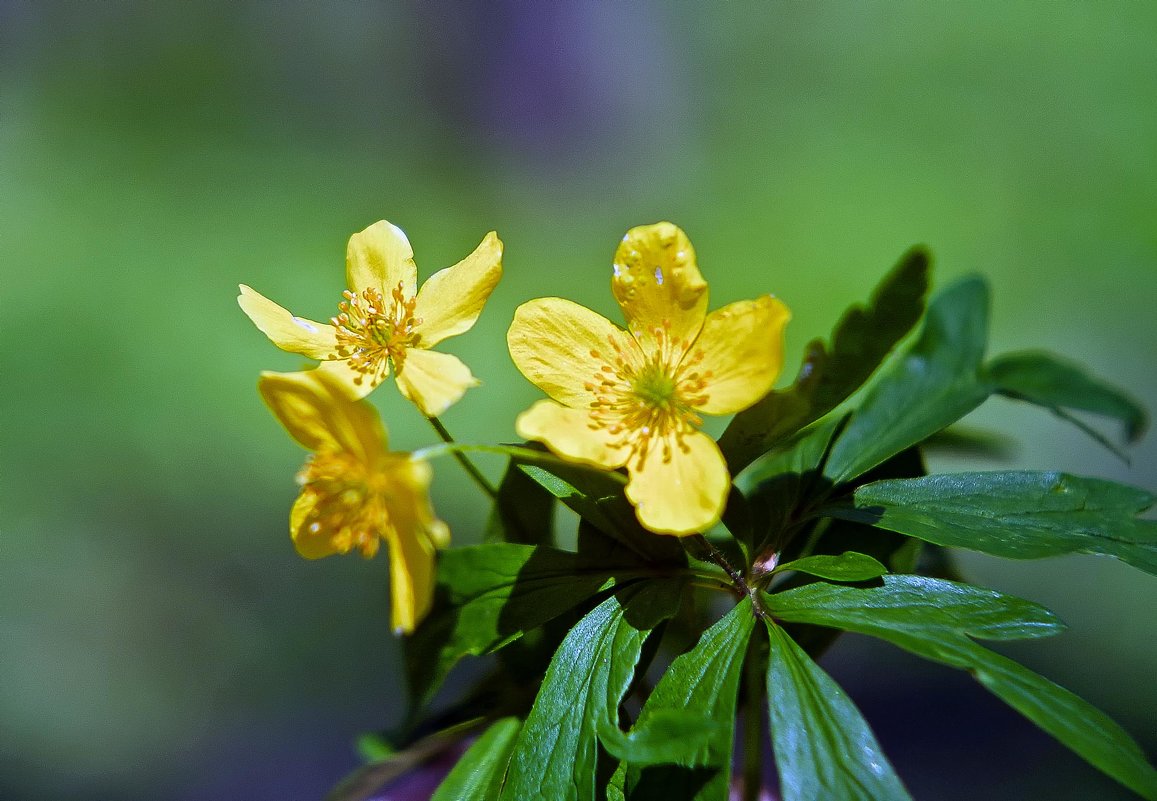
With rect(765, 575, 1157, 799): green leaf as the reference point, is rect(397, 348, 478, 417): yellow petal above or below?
above

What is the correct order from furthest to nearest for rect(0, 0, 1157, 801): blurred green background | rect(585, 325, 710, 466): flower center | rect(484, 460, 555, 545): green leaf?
rect(0, 0, 1157, 801): blurred green background, rect(484, 460, 555, 545): green leaf, rect(585, 325, 710, 466): flower center

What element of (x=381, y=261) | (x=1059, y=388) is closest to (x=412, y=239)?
(x=381, y=261)

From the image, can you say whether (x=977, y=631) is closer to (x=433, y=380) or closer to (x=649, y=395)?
(x=649, y=395)

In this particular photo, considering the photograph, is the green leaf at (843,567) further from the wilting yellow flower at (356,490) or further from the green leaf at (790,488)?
the wilting yellow flower at (356,490)

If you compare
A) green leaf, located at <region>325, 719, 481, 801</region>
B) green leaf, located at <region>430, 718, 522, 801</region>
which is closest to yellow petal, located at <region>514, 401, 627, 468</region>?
green leaf, located at <region>430, 718, 522, 801</region>

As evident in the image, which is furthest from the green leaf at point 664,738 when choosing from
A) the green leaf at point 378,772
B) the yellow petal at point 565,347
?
the green leaf at point 378,772

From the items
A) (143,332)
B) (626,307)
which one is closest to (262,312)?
(626,307)

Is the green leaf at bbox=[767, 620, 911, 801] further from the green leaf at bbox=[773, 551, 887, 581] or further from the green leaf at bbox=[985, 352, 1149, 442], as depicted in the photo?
the green leaf at bbox=[985, 352, 1149, 442]

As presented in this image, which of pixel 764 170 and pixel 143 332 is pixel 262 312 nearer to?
pixel 143 332
